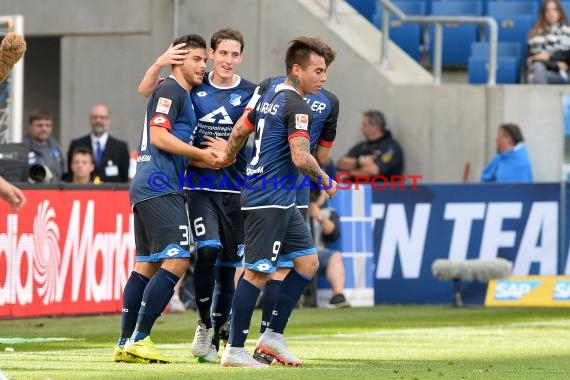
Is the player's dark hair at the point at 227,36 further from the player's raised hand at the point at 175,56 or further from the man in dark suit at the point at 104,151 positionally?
the man in dark suit at the point at 104,151

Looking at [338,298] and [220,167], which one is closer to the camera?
[220,167]

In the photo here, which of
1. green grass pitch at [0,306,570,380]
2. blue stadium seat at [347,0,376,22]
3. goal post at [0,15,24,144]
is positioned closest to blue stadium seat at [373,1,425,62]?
blue stadium seat at [347,0,376,22]

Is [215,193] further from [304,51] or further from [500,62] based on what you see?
[500,62]

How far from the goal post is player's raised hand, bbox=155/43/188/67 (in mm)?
6816

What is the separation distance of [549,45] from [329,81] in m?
3.12

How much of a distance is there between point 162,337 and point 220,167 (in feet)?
11.4

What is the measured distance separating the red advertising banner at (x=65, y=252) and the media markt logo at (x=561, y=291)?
5.17 metres

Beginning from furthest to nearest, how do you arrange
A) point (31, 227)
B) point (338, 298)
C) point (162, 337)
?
point (338, 298), point (31, 227), point (162, 337)

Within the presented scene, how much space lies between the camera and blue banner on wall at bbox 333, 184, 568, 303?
18.5 meters

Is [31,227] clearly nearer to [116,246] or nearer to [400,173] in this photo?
[116,246]

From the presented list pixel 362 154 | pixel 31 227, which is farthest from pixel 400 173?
pixel 31 227

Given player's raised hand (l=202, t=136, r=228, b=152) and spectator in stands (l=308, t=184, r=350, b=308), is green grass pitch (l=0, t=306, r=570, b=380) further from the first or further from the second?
player's raised hand (l=202, t=136, r=228, b=152)

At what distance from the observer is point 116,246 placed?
16312mm

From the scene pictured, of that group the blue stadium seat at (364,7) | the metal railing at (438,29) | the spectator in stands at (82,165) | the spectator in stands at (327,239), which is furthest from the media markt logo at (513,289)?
the blue stadium seat at (364,7)
